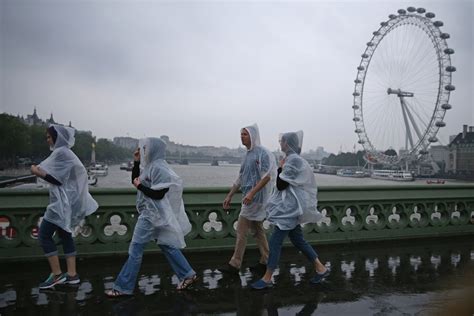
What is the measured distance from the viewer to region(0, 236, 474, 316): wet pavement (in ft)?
11.6

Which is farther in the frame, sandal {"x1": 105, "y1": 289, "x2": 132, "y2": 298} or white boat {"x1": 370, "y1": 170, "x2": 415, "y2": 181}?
white boat {"x1": 370, "y1": 170, "x2": 415, "y2": 181}

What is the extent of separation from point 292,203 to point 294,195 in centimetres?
8

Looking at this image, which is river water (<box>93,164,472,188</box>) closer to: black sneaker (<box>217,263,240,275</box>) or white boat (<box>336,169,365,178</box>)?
white boat (<box>336,169,365,178</box>)

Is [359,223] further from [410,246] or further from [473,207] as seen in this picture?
[473,207]

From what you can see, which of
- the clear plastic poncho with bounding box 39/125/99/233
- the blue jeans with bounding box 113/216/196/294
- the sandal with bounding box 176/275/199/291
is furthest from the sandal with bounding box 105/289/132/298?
the clear plastic poncho with bounding box 39/125/99/233

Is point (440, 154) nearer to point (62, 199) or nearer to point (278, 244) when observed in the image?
point (278, 244)

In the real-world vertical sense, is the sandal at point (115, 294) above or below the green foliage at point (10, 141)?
below

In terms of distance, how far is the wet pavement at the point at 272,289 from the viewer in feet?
11.6

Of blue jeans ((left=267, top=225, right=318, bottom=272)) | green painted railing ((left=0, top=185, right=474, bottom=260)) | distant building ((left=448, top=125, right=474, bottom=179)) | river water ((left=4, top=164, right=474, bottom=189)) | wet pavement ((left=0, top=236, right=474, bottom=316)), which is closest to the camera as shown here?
wet pavement ((left=0, top=236, right=474, bottom=316))

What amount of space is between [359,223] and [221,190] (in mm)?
2265

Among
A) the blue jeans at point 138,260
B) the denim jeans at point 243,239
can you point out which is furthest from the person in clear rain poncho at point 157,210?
the denim jeans at point 243,239

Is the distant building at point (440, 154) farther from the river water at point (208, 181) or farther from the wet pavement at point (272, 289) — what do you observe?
the wet pavement at point (272, 289)

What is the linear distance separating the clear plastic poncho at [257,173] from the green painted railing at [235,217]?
94 cm

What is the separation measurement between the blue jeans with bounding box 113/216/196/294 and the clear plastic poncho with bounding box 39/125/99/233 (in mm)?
667
